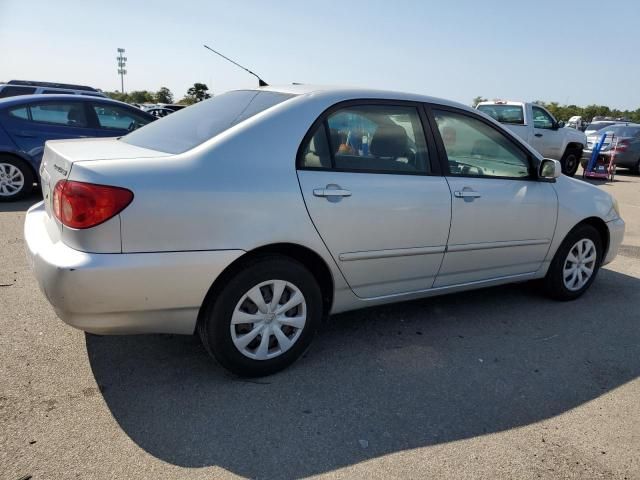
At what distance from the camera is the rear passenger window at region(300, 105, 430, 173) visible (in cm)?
298

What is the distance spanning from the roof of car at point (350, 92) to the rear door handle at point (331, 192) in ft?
2.00

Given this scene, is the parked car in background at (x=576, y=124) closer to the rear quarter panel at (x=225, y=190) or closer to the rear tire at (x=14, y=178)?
the rear tire at (x=14, y=178)

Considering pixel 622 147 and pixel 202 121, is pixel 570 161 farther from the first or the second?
pixel 202 121

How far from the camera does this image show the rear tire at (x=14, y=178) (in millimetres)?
7090

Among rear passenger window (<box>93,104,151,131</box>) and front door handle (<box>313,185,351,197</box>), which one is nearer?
front door handle (<box>313,185,351,197</box>)

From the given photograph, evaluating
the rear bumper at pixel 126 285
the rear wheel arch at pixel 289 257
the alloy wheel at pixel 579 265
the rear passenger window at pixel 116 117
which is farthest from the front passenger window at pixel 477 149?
the rear passenger window at pixel 116 117

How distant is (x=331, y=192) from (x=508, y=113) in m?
11.2

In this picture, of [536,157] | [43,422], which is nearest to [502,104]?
[536,157]

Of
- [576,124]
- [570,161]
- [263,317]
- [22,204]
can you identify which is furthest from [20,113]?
[576,124]

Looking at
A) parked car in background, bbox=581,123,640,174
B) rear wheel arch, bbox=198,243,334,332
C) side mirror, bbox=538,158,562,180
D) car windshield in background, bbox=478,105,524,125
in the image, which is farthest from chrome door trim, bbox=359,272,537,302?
parked car in background, bbox=581,123,640,174

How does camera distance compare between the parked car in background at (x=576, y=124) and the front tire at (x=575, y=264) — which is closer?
the front tire at (x=575, y=264)

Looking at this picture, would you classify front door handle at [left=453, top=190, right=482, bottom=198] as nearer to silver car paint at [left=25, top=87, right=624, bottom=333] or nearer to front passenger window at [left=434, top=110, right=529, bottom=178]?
front passenger window at [left=434, top=110, right=529, bottom=178]

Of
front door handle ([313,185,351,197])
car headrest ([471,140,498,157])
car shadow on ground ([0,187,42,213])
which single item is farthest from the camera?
car shadow on ground ([0,187,42,213])

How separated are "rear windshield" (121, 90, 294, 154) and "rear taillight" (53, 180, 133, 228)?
1.63 ft
